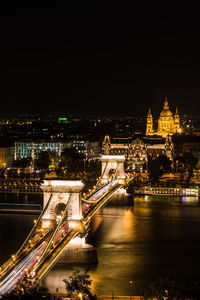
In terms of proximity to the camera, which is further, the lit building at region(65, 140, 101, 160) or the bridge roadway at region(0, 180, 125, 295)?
the lit building at region(65, 140, 101, 160)

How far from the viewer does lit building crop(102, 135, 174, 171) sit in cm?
5481

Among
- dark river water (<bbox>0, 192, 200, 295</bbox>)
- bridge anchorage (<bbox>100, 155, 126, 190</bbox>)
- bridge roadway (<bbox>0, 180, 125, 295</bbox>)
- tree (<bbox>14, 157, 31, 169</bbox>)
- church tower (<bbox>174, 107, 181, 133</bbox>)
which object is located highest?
church tower (<bbox>174, 107, 181, 133</bbox>)

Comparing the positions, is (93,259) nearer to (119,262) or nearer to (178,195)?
(119,262)

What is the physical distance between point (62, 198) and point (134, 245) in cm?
330

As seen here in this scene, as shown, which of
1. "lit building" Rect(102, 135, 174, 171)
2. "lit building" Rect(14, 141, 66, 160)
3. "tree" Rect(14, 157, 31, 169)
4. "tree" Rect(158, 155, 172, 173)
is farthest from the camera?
"lit building" Rect(14, 141, 66, 160)

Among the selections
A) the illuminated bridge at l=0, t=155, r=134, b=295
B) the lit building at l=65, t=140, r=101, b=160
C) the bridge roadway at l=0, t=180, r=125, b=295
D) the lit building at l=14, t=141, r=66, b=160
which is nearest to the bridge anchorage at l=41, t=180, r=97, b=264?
the illuminated bridge at l=0, t=155, r=134, b=295

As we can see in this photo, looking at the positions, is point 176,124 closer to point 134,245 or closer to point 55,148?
point 55,148

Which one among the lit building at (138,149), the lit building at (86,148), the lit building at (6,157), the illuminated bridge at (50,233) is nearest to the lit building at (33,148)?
the lit building at (86,148)

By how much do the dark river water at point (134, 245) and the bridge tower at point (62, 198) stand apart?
51.7 inches

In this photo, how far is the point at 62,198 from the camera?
759 inches

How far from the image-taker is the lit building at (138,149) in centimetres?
5481

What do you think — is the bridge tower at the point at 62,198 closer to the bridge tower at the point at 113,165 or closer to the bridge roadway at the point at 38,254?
the bridge roadway at the point at 38,254

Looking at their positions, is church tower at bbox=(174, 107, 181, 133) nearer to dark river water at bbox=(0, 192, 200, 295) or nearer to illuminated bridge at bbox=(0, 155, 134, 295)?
dark river water at bbox=(0, 192, 200, 295)

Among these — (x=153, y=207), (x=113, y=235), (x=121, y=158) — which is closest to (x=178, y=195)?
(x=121, y=158)
